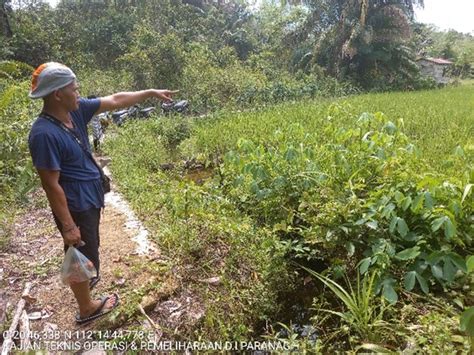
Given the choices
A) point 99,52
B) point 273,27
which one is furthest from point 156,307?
point 273,27

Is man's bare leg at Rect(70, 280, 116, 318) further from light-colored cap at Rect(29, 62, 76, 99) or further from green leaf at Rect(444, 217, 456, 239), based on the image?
green leaf at Rect(444, 217, 456, 239)

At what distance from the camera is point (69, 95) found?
193cm

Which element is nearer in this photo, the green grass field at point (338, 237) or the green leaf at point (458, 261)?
the green leaf at point (458, 261)

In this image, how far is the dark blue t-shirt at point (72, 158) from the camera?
5.97ft

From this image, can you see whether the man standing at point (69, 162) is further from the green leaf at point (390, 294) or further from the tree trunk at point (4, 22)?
the tree trunk at point (4, 22)

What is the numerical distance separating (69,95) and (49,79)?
12 cm

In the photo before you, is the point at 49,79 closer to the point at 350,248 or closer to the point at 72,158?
the point at 72,158

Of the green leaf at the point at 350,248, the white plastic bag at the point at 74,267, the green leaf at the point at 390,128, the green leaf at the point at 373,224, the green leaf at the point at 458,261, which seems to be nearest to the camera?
the white plastic bag at the point at 74,267

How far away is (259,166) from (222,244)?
759mm

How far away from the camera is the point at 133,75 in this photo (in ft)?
39.8

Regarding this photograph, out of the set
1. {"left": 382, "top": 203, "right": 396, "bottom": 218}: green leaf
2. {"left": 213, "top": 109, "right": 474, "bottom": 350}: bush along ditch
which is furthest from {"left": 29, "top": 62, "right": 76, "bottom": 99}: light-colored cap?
{"left": 382, "top": 203, "right": 396, "bottom": 218}: green leaf

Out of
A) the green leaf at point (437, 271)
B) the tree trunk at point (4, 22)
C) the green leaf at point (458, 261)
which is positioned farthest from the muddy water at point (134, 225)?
the tree trunk at point (4, 22)

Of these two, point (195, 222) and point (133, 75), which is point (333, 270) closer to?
point (195, 222)

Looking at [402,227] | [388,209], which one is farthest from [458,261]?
[388,209]
